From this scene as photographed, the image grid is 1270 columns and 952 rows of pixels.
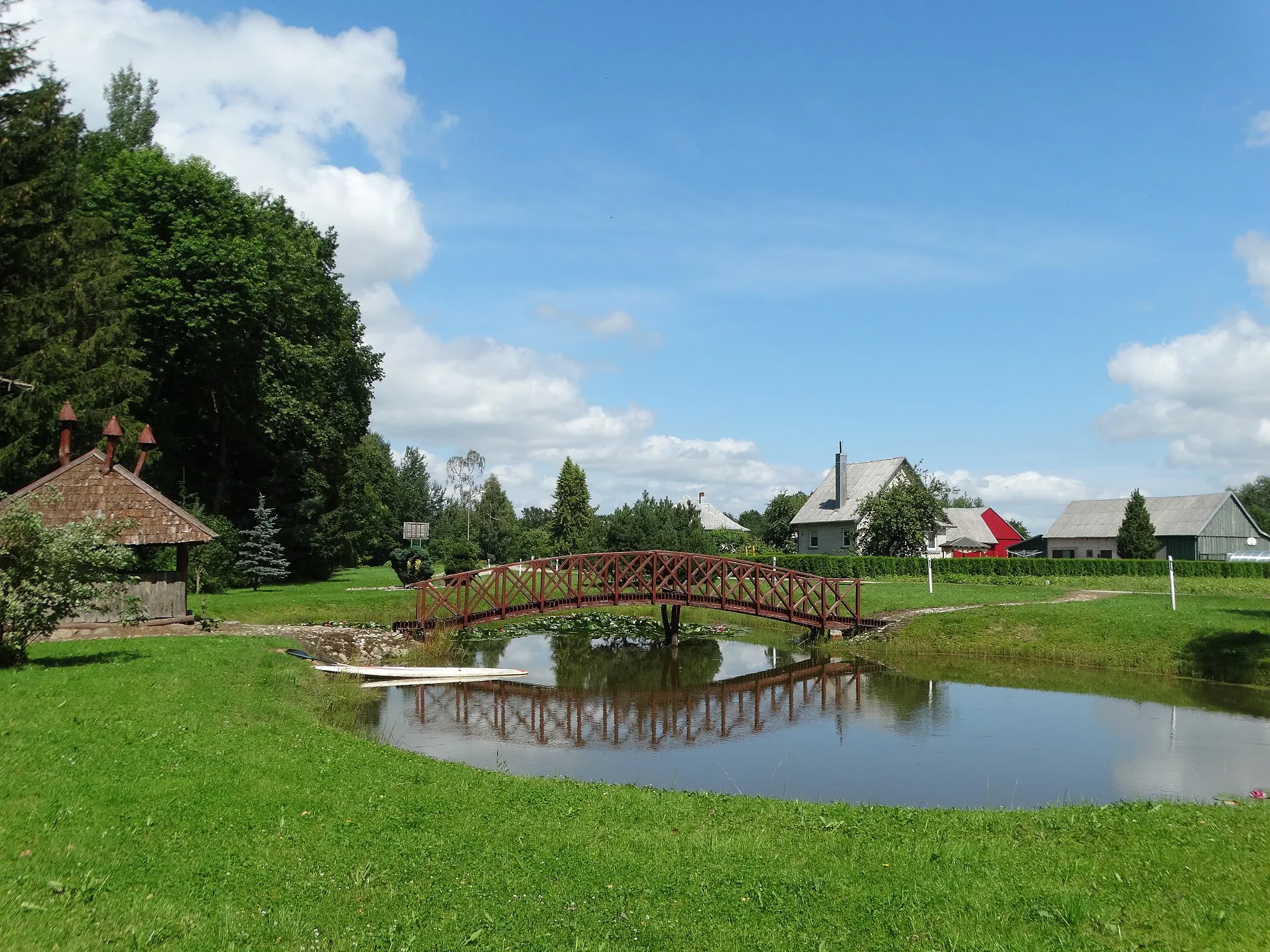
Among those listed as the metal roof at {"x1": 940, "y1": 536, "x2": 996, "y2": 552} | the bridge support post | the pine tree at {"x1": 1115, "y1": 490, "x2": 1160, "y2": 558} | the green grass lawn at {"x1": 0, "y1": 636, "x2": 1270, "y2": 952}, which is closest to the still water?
the green grass lawn at {"x1": 0, "y1": 636, "x2": 1270, "y2": 952}

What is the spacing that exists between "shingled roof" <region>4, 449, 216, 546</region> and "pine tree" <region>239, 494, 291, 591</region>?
39.6ft

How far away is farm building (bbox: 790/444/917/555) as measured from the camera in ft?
169

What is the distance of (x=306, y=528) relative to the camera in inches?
1467

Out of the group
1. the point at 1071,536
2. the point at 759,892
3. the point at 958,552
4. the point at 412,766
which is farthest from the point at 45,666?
the point at 1071,536

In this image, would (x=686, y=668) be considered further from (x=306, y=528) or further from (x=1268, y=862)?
(x=306, y=528)

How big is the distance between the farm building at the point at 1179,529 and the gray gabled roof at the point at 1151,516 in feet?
0.12

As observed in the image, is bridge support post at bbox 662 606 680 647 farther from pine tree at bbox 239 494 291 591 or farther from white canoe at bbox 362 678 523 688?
pine tree at bbox 239 494 291 591

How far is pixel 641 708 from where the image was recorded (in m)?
17.9

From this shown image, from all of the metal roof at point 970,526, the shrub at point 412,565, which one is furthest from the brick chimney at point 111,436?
the metal roof at point 970,526

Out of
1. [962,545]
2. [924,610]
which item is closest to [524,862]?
[924,610]

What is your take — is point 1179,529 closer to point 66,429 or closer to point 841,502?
point 841,502

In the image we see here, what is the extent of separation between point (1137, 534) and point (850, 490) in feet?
49.6

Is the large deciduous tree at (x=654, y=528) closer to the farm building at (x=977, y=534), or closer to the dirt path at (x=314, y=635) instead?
the dirt path at (x=314, y=635)

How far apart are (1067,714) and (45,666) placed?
54.3 ft
